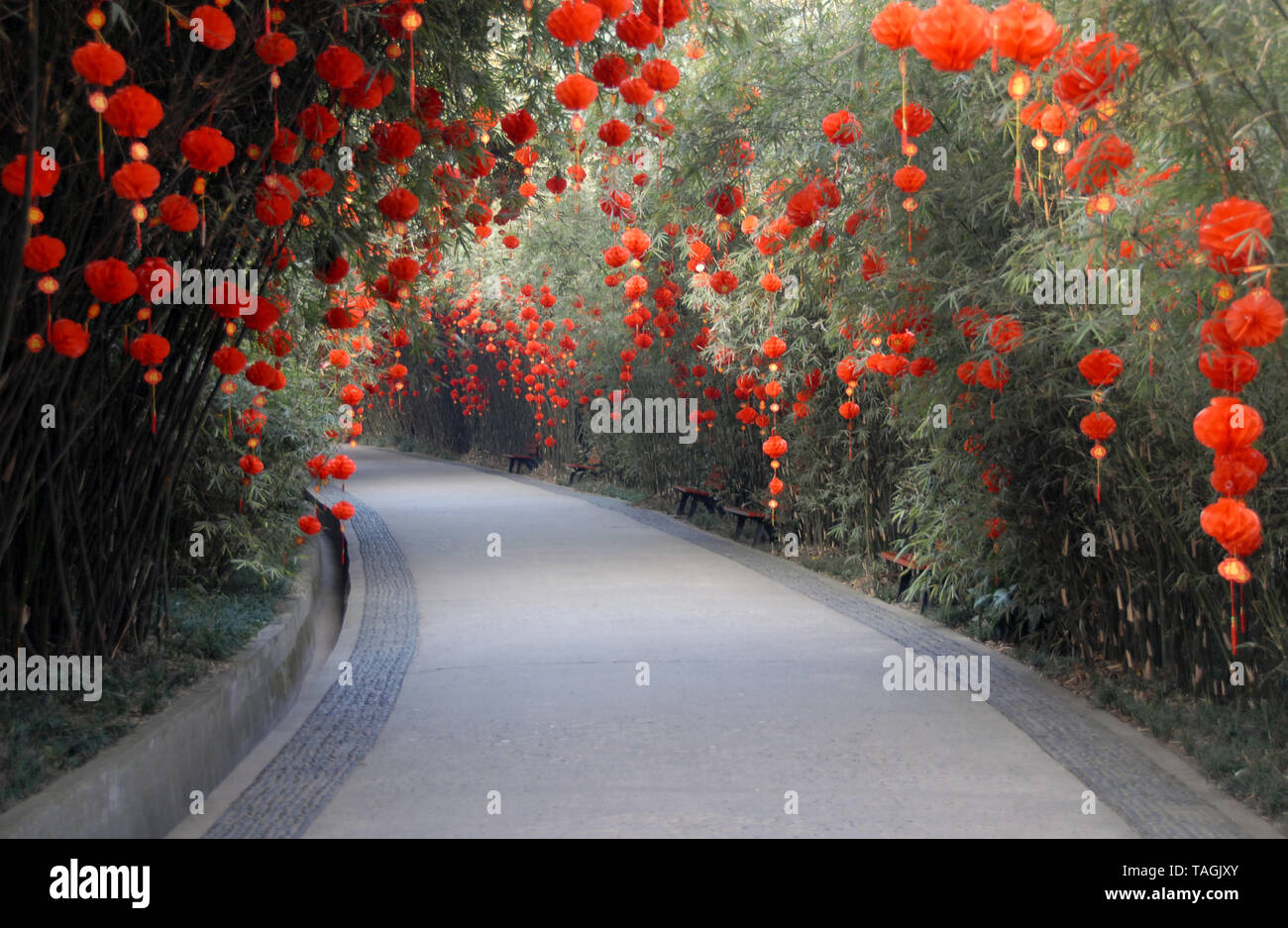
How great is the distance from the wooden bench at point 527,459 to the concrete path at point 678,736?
422 inches

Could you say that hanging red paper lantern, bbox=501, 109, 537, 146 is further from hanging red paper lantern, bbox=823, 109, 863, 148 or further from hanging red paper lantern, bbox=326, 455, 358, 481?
hanging red paper lantern, bbox=326, 455, 358, 481

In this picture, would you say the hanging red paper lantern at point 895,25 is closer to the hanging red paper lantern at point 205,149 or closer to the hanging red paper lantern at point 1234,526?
the hanging red paper lantern at point 1234,526

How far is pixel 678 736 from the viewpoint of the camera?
495cm

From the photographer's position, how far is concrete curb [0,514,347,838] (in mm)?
3404

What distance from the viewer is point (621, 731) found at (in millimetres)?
5027

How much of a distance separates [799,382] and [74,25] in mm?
6321

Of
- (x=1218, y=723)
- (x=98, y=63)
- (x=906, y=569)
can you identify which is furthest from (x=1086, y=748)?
(x=98, y=63)

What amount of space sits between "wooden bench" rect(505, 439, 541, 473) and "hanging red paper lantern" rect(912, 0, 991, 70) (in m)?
16.7

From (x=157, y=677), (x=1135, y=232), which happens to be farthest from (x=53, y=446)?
(x=1135, y=232)

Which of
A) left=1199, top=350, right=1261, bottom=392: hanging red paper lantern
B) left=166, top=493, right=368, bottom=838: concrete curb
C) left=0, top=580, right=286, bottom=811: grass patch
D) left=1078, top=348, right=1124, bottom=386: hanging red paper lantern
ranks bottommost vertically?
left=166, top=493, right=368, bottom=838: concrete curb

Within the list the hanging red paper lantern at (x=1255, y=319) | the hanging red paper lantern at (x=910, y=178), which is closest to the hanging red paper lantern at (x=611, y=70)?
the hanging red paper lantern at (x=910, y=178)

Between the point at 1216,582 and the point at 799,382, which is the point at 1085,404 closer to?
the point at 1216,582

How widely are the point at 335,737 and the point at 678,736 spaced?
1356mm

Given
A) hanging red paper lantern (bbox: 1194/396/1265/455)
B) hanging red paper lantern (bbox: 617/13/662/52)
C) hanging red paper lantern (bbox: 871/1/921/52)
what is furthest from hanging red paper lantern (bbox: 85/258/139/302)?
hanging red paper lantern (bbox: 1194/396/1265/455)
